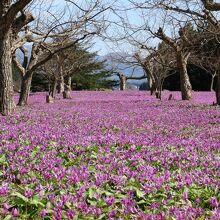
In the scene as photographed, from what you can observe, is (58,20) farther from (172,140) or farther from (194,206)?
(194,206)

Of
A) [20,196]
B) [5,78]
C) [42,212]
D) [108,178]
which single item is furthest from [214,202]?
[5,78]

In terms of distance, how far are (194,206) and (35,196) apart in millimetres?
1676

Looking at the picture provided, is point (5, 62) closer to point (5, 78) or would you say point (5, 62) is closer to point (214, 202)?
point (5, 78)

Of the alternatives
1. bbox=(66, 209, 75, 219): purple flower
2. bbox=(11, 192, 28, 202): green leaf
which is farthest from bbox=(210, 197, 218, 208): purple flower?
bbox=(11, 192, 28, 202): green leaf

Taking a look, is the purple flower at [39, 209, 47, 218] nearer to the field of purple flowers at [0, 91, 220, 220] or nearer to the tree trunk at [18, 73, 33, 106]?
the field of purple flowers at [0, 91, 220, 220]

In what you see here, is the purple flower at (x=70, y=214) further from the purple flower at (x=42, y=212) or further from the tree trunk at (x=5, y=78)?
the tree trunk at (x=5, y=78)

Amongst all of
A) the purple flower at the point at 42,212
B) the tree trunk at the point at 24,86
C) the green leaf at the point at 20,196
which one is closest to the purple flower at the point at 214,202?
the purple flower at the point at 42,212

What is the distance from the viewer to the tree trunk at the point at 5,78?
15.1 meters

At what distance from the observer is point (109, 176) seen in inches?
204

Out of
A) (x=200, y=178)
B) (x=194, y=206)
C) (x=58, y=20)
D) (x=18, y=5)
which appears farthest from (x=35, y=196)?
(x=58, y=20)

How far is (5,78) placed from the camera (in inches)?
603

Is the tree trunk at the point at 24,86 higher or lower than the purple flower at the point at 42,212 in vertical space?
higher

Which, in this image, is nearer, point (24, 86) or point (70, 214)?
point (70, 214)

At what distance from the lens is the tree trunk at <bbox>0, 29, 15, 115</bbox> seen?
1506 cm
